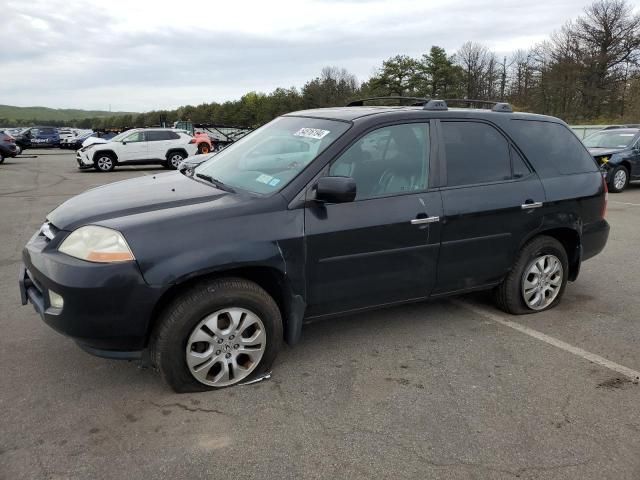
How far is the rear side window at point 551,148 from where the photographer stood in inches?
171

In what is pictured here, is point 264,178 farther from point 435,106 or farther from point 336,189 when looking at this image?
point 435,106

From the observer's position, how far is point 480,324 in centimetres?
430

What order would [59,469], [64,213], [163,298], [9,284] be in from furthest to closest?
1. [9,284]
2. [64,213]
3. [163,298]
4. [59,469]

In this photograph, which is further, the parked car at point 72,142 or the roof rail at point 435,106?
the parked car at point 72,142

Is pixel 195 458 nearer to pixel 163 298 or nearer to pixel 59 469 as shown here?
pixel 59 469

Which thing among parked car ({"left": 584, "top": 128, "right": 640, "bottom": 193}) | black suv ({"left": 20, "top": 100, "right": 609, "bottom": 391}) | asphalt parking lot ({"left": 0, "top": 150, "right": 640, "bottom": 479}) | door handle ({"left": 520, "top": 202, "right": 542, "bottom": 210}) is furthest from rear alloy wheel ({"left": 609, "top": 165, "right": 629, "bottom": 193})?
door handle ({"left": 520, "top": 202, "right": 542, "bottom": 210})

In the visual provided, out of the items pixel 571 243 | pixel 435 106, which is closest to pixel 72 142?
pixel 435 106

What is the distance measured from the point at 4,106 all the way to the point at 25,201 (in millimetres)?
223597

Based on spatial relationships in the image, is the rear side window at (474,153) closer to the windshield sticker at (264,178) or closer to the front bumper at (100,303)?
the windshield sticker at (264,178)

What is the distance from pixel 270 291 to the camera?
338 cm

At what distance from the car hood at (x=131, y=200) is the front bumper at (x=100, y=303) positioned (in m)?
0.31

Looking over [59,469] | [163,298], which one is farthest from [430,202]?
[59,469]

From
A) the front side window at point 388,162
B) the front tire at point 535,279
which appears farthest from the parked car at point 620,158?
the front side window at point 388,162

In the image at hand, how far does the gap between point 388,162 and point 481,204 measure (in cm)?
83
